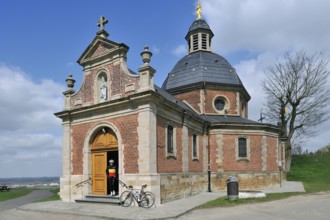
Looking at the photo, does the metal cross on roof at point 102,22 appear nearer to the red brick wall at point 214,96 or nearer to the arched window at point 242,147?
the red brick wall at point 214,96

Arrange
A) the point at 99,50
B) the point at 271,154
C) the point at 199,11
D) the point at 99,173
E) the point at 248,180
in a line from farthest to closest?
1. the point at 199,11
2. the point at 271,154
3. the point at 248,180
4. the point at 99,50
5. the point at 99,173

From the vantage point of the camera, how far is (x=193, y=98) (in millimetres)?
23797

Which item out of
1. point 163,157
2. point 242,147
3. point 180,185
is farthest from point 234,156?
point 163,157

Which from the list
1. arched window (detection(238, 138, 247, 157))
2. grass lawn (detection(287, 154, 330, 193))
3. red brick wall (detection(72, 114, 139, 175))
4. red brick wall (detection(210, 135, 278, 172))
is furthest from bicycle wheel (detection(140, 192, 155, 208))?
grass lawn (detection(287, 154, 330, 193))

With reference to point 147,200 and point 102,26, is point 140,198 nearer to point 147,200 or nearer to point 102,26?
point 147,200

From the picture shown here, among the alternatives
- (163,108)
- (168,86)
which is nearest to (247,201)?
(163,108)

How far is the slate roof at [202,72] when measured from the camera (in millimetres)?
24375

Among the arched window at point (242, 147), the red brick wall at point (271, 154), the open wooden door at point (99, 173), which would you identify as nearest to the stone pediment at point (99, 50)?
the open wooden door at point (99, 173)

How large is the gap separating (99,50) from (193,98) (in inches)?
398

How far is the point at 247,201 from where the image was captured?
1331 centimetres

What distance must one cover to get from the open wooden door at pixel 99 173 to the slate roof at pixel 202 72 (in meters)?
11.1

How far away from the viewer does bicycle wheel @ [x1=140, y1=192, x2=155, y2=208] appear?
12438 mm

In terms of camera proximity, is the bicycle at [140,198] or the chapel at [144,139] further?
the chapel at [144,139]

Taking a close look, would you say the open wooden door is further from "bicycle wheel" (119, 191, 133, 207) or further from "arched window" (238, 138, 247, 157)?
"arched window" (238, 138, 247, 157)
